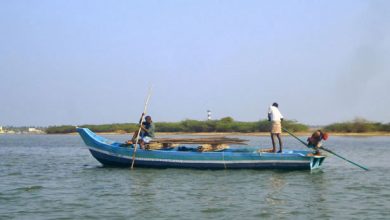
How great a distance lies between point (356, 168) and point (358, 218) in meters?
11.1

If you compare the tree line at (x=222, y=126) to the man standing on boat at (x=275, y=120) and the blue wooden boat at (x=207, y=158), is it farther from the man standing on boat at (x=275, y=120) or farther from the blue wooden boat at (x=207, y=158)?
the man standing on boat at (x=275, y=120)

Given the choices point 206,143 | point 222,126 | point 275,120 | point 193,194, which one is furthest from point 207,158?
point 222,126

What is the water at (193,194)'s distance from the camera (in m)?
13.1

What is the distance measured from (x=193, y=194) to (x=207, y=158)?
5.56m

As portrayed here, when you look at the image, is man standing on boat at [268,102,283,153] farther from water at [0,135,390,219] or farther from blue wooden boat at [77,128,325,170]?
water at [0,135,390,219]

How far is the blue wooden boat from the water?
0.29 meters

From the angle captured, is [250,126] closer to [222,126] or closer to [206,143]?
[222,126]

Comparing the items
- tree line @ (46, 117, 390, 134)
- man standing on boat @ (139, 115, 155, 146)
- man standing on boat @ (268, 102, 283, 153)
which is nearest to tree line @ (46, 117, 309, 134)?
tree line @ (46, 117, 390, 134)

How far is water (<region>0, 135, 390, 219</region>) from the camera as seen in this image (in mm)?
13133

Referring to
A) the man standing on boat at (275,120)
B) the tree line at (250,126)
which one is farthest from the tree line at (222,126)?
the man standing on boat at (275,120)

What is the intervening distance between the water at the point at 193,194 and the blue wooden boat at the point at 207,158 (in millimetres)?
289

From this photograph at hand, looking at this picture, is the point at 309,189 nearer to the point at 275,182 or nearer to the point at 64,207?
the point at 275,182

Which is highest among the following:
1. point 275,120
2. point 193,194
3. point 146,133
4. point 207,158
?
point 275,120

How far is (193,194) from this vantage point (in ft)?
52.0
